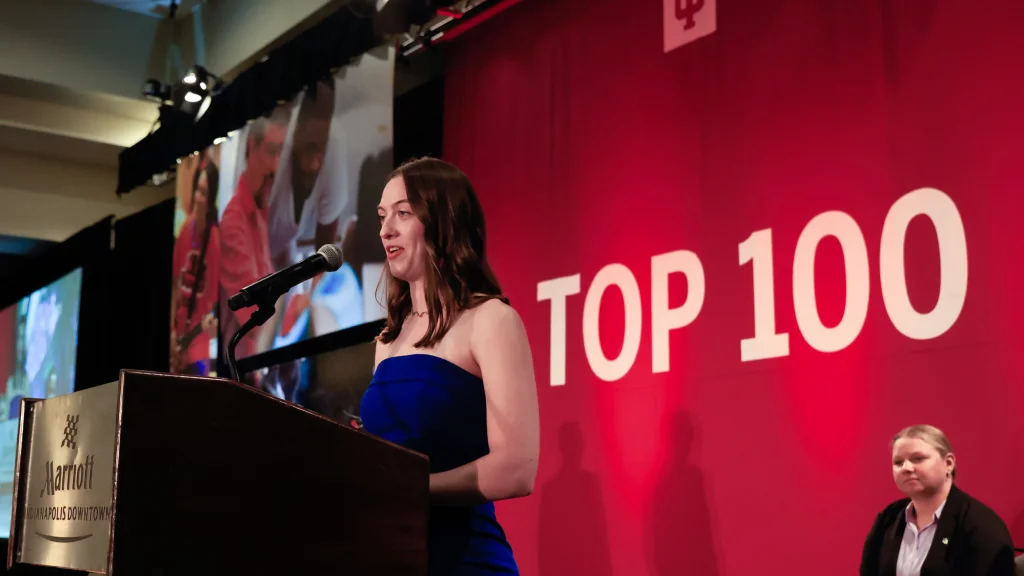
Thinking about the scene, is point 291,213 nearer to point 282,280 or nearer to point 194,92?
point 194,92

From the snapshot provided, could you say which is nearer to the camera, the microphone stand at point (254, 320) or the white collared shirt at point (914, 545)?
the microphone stand at point (254, 320)

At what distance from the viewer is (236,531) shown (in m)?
1.03

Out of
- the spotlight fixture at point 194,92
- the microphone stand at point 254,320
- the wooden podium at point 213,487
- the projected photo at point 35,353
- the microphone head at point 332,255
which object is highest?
the spotlight fixture at point 194,92

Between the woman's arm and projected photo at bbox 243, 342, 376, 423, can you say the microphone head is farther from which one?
projected photo at bbox 243, 342, 376, 423

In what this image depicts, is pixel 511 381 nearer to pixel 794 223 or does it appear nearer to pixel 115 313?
pixel 794 223

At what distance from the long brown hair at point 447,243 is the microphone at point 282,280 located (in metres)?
0.17

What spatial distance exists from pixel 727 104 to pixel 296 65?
8.33ft

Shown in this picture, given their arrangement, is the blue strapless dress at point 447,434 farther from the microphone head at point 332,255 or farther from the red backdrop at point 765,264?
the red backdrop at point 765,264

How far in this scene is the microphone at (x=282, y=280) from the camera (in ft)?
5.02

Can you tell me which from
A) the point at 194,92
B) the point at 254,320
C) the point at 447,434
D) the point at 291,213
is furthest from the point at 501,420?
the point at 194,92

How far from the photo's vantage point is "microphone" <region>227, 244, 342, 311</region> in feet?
5.02

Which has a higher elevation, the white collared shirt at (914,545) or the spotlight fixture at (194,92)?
the spotlight fixture at (194,92)

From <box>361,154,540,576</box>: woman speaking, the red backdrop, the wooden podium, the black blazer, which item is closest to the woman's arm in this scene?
<box>361,154,540,576</box>: woman speaking

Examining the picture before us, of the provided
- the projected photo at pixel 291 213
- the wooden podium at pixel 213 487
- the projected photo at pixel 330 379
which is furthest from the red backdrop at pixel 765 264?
the wooden podium at pixel 213 487
